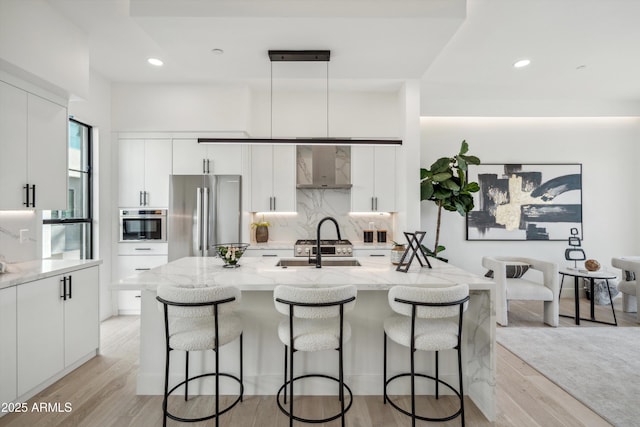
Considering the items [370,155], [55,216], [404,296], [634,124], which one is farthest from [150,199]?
[634,124]

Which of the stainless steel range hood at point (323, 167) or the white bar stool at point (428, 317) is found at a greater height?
the stainless steel range hood at point (323, 167)

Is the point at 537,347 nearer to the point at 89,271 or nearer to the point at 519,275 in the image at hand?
the point at 519,275

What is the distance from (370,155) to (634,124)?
4.58m

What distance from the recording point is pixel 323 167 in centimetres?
454

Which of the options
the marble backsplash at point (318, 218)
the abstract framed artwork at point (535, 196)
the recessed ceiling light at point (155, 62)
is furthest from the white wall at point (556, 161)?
the recessed ceiling light at point (155, 62)

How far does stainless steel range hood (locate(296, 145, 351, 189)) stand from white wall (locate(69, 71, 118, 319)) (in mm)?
2595

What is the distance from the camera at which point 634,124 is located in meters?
5.13

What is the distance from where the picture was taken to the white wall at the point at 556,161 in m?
5.10

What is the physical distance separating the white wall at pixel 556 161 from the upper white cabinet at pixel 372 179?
3.07 ft

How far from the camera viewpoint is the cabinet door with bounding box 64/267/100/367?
8.77ft

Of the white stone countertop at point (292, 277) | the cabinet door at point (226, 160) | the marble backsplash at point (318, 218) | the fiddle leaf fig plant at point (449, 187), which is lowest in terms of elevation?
the white stone countertop at point (292, 277)

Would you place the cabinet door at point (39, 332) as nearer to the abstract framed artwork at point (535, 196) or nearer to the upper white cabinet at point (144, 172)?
the upper white cabinet at point (144, 172)

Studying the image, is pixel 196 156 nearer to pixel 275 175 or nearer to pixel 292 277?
pixel 275 175

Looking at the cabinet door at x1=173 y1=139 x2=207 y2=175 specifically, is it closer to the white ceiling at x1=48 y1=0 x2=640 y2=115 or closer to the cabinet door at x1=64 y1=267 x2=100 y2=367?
the white ceiling at x1=48 y1=0 x2=640 y2=115
